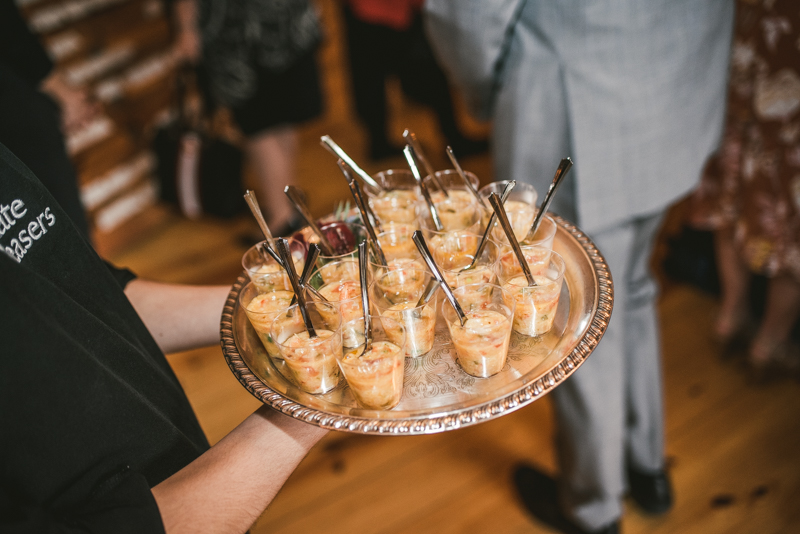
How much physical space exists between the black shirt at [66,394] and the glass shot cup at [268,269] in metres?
0.32

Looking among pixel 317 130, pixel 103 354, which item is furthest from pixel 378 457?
pixel 317 130

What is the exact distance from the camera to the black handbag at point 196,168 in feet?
10.3

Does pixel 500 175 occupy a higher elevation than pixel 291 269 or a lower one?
lower

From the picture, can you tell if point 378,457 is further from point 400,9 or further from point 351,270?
point 400,9

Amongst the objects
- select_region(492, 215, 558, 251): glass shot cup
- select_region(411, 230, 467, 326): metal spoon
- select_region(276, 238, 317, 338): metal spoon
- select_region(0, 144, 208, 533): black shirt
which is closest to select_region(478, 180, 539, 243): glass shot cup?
select_region(492, 215, 558, 251): glass shot cup

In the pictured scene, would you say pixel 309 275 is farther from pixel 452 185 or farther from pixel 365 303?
pixel 452 185

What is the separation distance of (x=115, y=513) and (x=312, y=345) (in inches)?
16.2

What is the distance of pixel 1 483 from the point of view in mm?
709

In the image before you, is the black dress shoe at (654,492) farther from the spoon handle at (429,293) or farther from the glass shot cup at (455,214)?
the spoon handle at (429,293)

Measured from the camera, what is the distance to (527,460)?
7.04ft

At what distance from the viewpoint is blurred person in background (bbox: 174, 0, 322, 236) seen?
110 inches

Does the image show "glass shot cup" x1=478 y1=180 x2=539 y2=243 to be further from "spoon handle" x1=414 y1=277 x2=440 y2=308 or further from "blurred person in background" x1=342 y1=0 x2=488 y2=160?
"blurred person in background" x1=342 y1=0 x2=488 y2=160

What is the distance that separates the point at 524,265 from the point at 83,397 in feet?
2.55

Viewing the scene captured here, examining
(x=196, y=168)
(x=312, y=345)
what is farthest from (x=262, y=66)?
(x=312, y=345)
